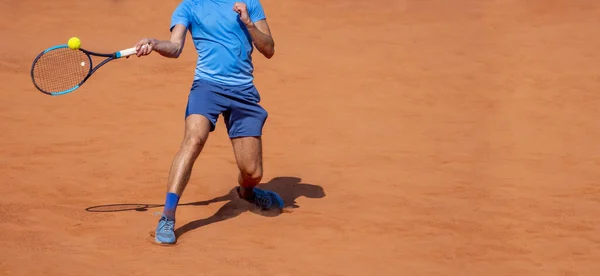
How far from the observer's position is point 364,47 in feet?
43.4

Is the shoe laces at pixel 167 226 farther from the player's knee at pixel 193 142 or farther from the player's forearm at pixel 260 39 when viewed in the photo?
the player's forearm at pixel 260 39

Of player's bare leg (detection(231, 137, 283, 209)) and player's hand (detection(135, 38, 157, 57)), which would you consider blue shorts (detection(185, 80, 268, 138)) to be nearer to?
player's bare leg (detection(231, 137, 283, 209))

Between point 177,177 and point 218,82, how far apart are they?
81 cm

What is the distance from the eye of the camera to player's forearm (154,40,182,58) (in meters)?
6.76

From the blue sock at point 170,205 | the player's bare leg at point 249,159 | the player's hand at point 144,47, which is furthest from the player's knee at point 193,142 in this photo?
the player's hand at point 144,47

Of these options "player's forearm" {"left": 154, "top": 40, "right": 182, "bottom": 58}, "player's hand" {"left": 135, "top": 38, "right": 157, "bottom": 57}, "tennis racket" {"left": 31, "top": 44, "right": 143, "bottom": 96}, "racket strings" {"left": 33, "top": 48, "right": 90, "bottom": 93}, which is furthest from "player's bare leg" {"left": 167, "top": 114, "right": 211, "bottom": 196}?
"racket strings" {"left": 33, "top": 48, "right": 90, "bottom": 93}

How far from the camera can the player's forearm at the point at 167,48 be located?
676 cm

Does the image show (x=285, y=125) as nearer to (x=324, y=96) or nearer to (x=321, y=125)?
(x=321, y=125)

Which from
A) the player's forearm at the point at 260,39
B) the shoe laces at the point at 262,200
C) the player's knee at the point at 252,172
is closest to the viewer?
the player's forearm at the point at 260,39

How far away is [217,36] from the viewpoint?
23.6ft

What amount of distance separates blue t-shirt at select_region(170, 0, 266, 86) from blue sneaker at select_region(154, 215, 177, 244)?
1.12 meters

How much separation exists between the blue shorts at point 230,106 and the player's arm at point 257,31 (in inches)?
14.1

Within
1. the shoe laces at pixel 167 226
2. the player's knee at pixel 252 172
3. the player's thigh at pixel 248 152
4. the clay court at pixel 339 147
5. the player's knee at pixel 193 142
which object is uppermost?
the player's knee at pixel 193 142

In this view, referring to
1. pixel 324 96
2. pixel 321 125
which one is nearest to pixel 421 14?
pixel 324 96
